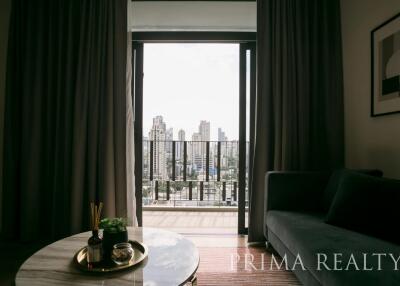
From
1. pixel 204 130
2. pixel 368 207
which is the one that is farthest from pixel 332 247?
pixel 204 130

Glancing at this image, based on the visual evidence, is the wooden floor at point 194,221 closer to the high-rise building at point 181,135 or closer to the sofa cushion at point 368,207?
the high-rise building at point 181,135

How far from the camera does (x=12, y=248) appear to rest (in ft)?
8.31

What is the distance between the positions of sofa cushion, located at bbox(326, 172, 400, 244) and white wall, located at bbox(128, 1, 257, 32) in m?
2.08

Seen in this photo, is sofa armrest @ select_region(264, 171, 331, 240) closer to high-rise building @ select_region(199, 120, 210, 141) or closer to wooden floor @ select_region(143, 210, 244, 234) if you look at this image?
wooden floor @ select_region(143, 210, 244, 234)

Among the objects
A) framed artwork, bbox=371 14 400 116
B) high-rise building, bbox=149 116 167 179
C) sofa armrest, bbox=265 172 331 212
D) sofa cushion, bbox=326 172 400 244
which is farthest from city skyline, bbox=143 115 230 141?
sofa cushion, bbox=326 172 400 244

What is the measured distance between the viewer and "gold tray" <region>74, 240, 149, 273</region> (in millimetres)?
1197

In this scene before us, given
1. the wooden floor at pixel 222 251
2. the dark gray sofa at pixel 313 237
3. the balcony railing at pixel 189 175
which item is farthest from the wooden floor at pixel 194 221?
the dark gray sofa at pixel 313 237

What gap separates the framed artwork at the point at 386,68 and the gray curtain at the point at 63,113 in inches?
91.5

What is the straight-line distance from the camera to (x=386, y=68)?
2.12 m

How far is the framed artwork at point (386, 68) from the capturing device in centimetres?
202

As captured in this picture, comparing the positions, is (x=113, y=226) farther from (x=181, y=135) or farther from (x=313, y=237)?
(x=181, y=135)

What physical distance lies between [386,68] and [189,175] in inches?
112

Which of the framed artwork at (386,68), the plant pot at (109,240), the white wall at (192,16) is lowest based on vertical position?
the plant pot at (109,240)

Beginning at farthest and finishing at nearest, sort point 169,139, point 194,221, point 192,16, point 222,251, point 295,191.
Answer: point 169,139
point 194,221
point 192,16
point 222,251
point 295,191
